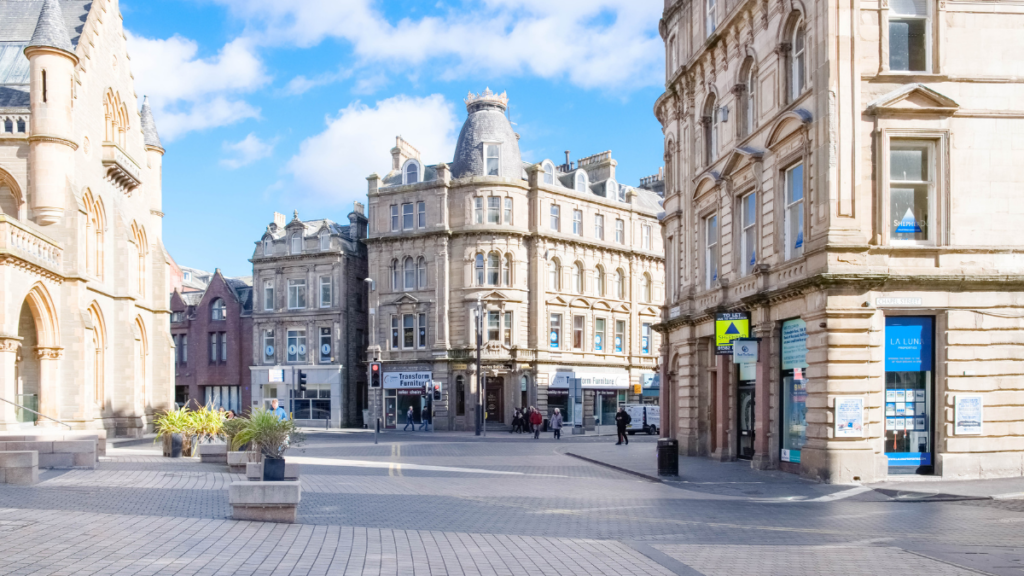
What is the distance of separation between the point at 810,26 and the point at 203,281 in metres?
73.9

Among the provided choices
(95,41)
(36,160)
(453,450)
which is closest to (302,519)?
(453,450)

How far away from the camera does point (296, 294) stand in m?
60.9

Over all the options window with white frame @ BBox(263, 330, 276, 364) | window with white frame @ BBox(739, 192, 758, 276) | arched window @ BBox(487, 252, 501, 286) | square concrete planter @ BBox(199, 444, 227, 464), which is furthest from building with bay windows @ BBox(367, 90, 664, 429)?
square concrete planter @ BBox(199, 444, 227, 464)

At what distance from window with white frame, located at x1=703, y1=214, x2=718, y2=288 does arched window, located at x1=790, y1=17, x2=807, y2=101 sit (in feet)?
21.7

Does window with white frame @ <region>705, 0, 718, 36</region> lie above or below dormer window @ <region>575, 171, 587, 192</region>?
above

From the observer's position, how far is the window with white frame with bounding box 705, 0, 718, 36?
87.8 feet

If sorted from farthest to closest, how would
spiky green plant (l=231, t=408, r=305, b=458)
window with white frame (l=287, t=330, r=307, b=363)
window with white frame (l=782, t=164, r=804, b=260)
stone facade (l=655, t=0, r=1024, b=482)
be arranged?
window with white frame (l=287, t=330, r=307, b=363), window with white frame (l=782, t=164, r=804, b=260), stone facade (l=655, t=0, r=1024, b=482), spiky green plant (l=231, t=408, r=305, b=458)

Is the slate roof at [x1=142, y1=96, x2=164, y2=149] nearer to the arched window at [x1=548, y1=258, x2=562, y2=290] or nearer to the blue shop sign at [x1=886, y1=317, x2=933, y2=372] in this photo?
the arched window at [x1=548, y1=258, x2=562, y2=290]

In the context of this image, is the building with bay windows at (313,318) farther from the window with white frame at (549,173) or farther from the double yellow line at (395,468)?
the double yellow line at (395,468)

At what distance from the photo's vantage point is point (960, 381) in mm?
19000

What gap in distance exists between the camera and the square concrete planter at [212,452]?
21.5 m

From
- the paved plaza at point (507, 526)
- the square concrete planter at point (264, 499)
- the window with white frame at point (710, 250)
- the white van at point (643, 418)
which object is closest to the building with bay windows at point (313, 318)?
the white van at point (643, 418)

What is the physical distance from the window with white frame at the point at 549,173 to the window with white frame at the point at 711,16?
97.9ft

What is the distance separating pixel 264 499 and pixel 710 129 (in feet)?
65.6
